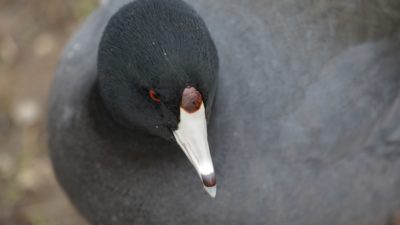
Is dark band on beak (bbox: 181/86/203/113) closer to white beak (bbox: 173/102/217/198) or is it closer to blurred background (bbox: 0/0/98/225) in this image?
white beak (bbox: 173/102/217/198)

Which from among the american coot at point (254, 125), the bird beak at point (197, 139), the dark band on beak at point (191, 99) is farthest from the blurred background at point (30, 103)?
the dark band on beak at point (191, 99)

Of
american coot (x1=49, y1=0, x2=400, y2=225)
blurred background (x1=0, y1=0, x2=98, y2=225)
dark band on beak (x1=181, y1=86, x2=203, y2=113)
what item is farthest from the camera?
blurred background (x1=0, y1=0, x2=98, y2=225)

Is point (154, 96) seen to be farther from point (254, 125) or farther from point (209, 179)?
point (254, 125)

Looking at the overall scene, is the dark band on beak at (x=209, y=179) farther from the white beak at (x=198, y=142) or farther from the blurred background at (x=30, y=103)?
the blurred background at (x=30, y=103)

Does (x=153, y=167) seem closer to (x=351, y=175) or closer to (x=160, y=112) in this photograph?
(x=160, y=112)

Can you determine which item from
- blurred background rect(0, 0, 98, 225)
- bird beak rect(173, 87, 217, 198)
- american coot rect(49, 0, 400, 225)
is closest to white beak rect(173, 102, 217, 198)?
bird beak rect(173, 87, 217, 198)
